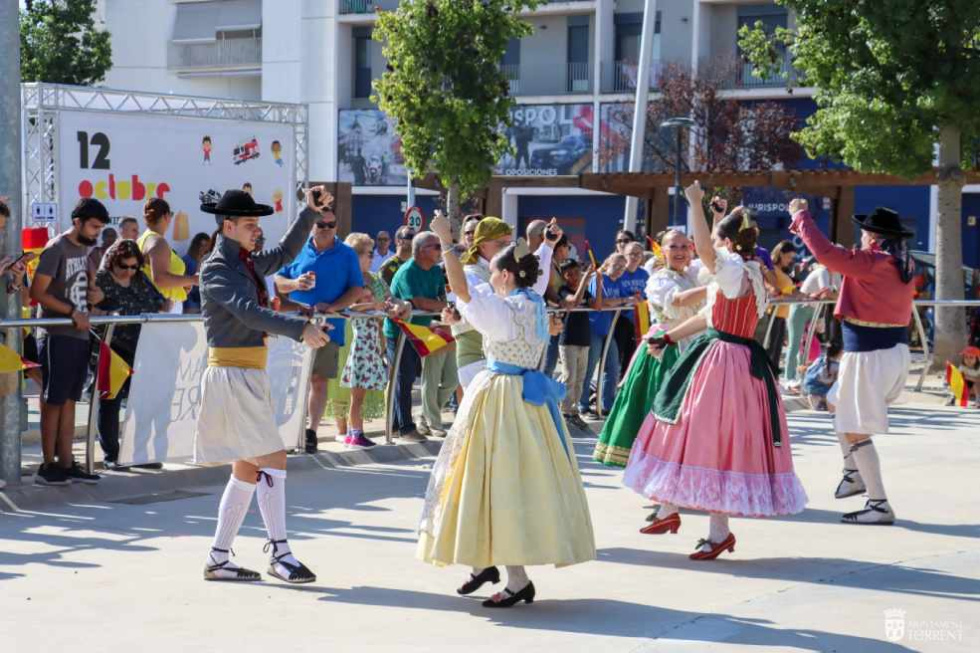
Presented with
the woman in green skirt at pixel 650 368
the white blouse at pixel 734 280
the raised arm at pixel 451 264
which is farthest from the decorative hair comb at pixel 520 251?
the woman in green skirt at pixel 650 368

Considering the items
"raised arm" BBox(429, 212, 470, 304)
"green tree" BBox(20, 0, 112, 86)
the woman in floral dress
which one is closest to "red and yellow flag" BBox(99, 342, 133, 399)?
the woman in floral dress

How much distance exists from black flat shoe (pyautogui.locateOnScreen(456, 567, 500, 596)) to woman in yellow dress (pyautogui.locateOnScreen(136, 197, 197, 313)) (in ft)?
15.1

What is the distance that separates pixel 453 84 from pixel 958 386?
1914 cm

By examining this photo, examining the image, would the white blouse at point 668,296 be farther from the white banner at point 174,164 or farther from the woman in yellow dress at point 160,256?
the white banner at point 174,164

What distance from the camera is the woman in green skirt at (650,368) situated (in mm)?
10039

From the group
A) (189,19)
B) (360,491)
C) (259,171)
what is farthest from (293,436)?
(189,19)

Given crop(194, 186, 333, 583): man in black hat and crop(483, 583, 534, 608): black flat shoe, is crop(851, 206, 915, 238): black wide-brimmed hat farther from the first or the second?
crop(194, 186, 333, 583): man in black hat

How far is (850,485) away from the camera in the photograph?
36.1ft

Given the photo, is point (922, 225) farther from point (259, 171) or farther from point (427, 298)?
point (427, 298)

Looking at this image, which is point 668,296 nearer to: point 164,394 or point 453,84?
point 164,394

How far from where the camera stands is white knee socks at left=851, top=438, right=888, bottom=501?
404 inches

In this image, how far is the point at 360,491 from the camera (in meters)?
11.2

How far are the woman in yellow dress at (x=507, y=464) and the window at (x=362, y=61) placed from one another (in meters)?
47.7

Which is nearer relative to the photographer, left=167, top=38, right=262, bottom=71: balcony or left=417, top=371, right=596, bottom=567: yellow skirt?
left=417, top=371, right=596, bottom=567: yellow skirt
